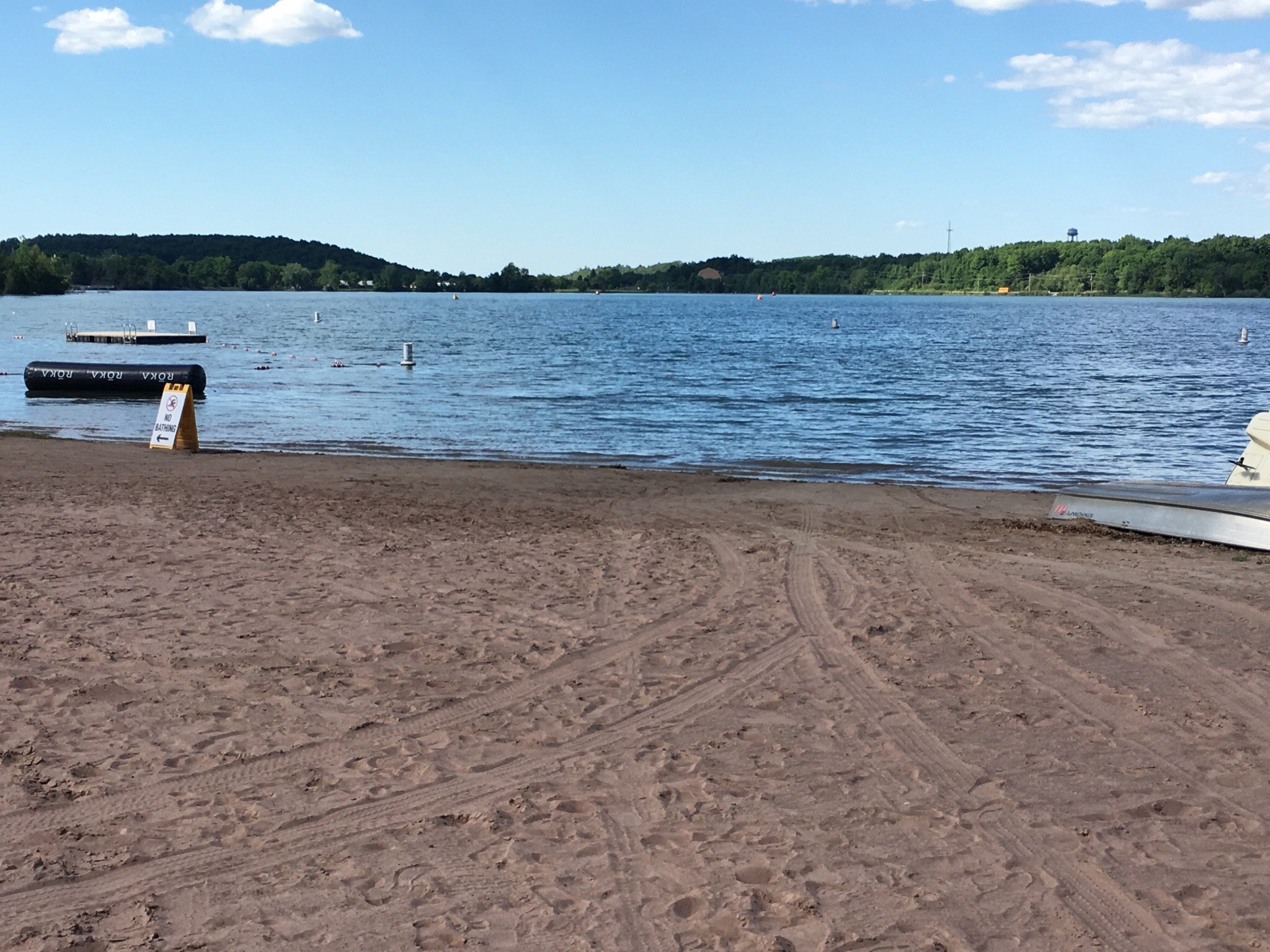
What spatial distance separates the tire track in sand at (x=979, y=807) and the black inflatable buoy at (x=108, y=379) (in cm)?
2305

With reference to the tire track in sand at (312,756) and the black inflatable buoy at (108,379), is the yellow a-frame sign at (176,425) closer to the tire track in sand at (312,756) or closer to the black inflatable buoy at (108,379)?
the black inflatable buoy at (108,379)

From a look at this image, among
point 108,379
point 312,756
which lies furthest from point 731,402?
point 312,756

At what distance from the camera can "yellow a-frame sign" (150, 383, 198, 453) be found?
18125 millimetres

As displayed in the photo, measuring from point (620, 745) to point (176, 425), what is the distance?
14728mm

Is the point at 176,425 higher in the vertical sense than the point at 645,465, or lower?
higher

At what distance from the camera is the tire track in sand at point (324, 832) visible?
3.93 m

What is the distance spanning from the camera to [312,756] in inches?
208

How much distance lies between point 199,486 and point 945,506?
362 inches

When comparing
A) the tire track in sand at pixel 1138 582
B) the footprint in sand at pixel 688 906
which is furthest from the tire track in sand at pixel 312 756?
the tire track in sand at pixel 1138 582

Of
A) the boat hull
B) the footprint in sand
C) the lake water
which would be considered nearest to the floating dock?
the lake water

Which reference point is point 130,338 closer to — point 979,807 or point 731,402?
point 731,402

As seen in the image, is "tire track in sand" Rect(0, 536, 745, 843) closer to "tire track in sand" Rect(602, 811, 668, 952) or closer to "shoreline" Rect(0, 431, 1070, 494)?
"tire track in sand" Rect(602, 811, 668, 952)

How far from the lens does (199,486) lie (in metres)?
13.8

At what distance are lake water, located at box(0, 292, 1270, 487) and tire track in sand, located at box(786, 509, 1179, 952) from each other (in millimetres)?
11009
